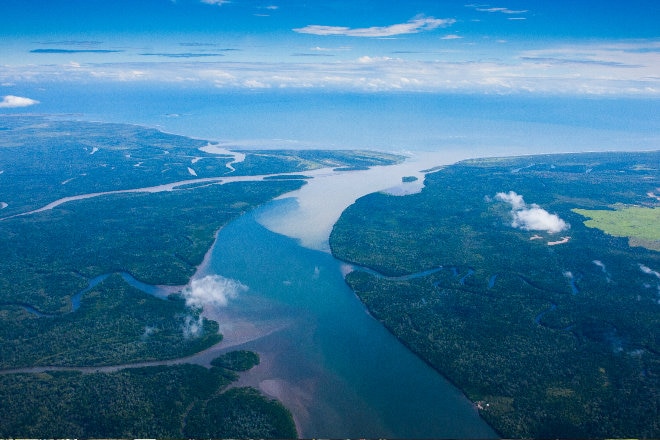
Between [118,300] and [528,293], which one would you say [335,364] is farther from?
[118,300]

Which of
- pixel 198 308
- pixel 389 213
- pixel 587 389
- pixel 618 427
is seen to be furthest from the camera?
pixel 389 213

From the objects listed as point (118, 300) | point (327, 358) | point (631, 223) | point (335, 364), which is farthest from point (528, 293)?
point (118, 300)

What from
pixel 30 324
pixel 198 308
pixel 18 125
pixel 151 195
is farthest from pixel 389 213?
pixel 18 125

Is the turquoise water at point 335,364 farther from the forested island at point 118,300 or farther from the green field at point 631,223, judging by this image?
the green field at point 631,223

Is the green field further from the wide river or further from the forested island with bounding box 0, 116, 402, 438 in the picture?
the forested island with bounding box 0, 116, 402, 438

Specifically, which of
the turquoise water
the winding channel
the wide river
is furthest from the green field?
the turquoise water

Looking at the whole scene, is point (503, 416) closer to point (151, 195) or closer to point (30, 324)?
point (30, 324)
